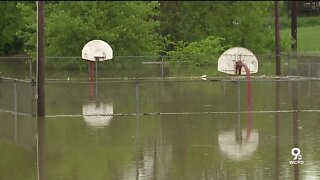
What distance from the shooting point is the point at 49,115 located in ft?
70.9

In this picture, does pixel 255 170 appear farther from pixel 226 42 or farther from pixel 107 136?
pixel 226 42

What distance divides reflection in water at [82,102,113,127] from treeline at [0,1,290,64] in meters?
14.8

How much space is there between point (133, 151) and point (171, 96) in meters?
12.7

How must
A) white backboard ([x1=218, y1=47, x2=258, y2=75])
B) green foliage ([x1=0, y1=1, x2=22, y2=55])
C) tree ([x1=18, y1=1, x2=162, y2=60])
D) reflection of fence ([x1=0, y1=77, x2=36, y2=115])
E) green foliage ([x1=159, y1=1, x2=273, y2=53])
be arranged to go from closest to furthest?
reflection of fence ([x1=0, y1=77, x2=36, y2=115]) < white backboard ([x1=218, y1=47, x2=258, y2=75]) < tree ([x1=18, y1=1, x2=162, y2=60]) < green foliage ([x1=159, y1=1, x2=273, y2=53]) < green foliage ([x1=0, y1=1, x2=22, y2=55])

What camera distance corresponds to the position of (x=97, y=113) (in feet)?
73.5

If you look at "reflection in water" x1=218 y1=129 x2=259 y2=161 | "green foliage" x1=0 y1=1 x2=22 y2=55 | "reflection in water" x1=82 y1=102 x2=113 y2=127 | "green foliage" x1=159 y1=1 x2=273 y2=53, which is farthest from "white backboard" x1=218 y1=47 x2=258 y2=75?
"green foliage" x1=0 y1=1 x2=22 y2=55

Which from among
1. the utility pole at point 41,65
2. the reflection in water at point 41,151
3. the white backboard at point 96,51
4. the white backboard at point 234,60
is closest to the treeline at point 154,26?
the white backboard at point 96,51

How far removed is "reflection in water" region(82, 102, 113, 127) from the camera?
20.1m

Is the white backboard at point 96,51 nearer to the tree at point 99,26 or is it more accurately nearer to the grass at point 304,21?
the tree at point 99,26

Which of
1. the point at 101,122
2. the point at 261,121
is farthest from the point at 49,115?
the point at 261,121

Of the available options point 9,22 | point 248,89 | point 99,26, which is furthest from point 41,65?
point 9,22

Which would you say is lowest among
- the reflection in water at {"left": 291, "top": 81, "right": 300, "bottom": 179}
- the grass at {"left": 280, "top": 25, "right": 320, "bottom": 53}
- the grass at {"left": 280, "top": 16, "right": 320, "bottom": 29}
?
the reflection in water at {"left": 291, "top": 81, "right": 300, "bottom": 179}

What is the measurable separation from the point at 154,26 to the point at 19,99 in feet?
55.1

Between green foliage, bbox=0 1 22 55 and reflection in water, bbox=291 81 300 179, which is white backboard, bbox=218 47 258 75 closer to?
reflection in water, bbox=291 81 300 179
